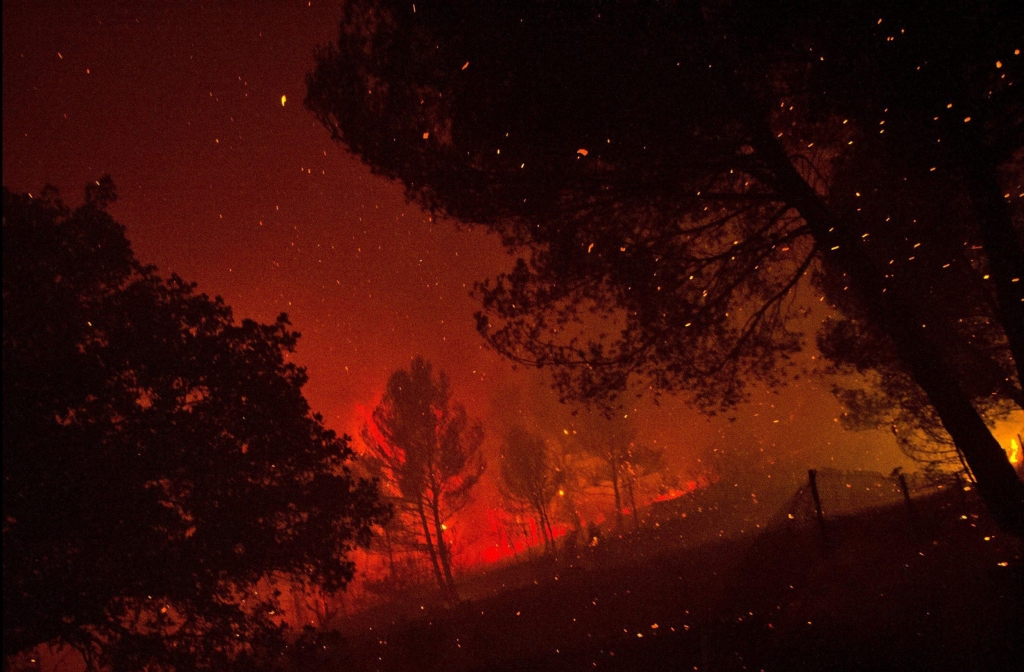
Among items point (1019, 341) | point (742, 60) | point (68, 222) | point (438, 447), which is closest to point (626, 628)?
point (1019, 341)

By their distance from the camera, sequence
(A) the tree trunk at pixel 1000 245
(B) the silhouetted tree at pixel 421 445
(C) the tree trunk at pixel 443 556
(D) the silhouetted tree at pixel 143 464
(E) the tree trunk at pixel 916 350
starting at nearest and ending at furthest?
(D) the silhouetted tree at pixel 143 464, (A) the tree trunk at pixel 1000 245, (E) the tree trunk at pixel 916 350, (C) the tree trunk at pixel 443 556, (B) the silhouetted tree at pixel 421 445

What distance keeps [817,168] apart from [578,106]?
12.8 ft

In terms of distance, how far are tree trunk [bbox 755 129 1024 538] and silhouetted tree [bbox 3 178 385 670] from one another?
648cm

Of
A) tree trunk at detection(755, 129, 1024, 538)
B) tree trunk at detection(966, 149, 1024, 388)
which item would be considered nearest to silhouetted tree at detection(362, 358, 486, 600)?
tree trunk at detection(755, 129, 1024, 538)

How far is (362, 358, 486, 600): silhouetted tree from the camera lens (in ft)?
77.6

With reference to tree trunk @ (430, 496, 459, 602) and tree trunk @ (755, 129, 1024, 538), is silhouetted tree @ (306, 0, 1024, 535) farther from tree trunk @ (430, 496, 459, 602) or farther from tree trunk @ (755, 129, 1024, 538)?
tree trunk @ (430, 496, 459, 602)

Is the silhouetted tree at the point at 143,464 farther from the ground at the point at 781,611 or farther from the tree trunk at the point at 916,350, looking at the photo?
the tree trunk at the point at 916,350

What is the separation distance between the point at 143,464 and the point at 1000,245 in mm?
8953

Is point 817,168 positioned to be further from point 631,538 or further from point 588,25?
point 631,538


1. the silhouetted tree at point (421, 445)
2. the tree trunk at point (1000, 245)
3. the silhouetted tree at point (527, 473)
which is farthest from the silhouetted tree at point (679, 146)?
the silhouetted tree at point (527, 473)

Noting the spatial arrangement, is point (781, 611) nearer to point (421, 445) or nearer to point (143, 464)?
point (143, 464)

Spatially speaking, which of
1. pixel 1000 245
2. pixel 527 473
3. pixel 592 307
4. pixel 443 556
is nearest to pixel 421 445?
pixel 443 556

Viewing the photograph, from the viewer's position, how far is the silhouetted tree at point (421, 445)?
77.6ft

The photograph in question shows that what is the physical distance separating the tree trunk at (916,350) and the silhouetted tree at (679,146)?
23mm
